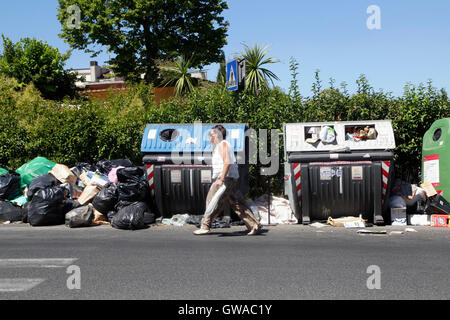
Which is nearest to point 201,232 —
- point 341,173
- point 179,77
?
point 341,173

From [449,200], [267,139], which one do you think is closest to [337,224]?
[449,200]

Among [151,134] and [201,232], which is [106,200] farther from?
[201,232]

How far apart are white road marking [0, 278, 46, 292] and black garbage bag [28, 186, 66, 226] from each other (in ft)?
12.1

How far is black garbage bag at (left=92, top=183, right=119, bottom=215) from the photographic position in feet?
26.9

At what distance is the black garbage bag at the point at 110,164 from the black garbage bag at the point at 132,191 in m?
1.13

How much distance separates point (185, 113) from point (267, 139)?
1877 millimetres

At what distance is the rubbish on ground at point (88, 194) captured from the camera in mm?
8602

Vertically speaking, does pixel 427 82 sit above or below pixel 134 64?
below

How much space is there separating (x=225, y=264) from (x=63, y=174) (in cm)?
508

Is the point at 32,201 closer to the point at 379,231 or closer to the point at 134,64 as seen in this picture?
the point at 379,231

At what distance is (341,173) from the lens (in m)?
7.77

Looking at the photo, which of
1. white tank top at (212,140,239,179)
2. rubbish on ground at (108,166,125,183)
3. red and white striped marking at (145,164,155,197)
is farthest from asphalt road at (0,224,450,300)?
rubbish on ground at (108,166,125,183)

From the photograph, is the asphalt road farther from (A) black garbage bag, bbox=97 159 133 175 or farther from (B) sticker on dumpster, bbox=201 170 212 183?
(A) black garbage bag, bbox=97 159 133 175
